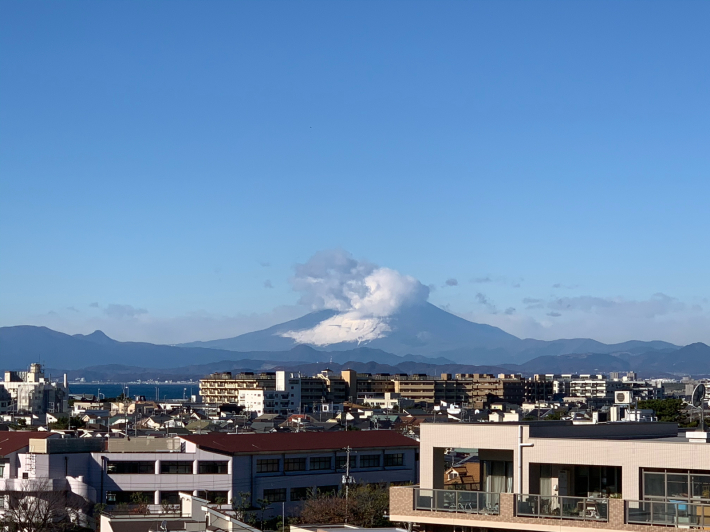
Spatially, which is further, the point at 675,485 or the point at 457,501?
the point at 457,501

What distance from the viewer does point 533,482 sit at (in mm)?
18641

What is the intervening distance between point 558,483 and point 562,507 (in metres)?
0.94

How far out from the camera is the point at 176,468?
169 feet

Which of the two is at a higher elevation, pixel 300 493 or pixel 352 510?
pixel 352 510

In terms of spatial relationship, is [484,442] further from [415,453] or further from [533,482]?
[415,453]

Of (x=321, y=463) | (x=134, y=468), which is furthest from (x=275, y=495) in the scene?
(x=134, y=468)

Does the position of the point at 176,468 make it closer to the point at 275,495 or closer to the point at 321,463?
the point at 275,495

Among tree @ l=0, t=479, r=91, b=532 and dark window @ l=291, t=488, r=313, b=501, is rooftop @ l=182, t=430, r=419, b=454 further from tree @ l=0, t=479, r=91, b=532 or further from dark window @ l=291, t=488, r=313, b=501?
tree @ l=0, t=479, r=91, b=532

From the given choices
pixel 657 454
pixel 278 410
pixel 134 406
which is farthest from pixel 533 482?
pixel 278 410

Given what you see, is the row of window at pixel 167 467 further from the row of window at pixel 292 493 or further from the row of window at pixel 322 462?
the row of window at pixel 292 493

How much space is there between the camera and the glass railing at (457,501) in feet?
59.8

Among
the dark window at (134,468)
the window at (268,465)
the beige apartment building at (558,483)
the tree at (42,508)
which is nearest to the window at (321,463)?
the window at (268,465)

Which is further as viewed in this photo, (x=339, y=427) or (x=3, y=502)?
(x=339, y=427)

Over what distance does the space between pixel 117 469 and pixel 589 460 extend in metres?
37.1
